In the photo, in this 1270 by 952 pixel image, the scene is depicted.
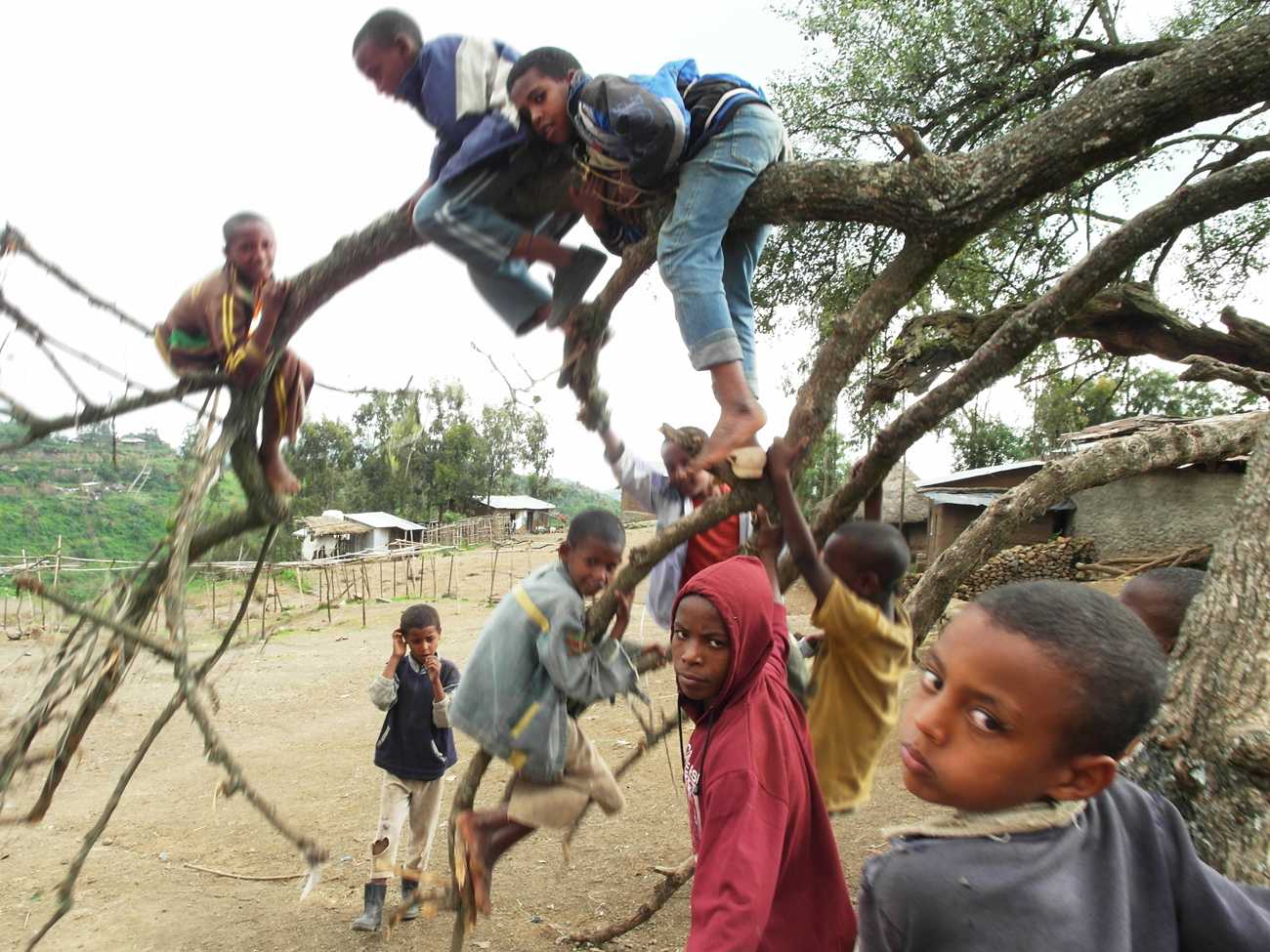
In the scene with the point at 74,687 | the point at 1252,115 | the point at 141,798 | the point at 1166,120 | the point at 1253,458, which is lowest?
the point at 141,798

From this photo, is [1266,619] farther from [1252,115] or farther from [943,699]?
[1252,115]

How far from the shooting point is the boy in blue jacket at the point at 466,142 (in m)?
2.29

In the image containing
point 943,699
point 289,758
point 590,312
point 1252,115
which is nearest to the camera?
point 943,699

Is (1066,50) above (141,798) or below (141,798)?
above

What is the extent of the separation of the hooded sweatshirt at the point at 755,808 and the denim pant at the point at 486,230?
1.12m

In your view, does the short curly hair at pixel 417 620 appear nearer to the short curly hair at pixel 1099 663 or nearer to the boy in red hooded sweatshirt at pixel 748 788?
the boy in red hooded sweatshirt at pixel 748 788

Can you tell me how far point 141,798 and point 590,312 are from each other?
7595 millimetres

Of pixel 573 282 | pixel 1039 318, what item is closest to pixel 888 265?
pixel 1039 318

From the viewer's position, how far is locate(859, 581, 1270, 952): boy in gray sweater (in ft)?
3.36

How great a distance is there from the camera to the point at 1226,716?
181cm

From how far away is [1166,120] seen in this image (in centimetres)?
243

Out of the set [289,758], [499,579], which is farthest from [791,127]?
[499,579]

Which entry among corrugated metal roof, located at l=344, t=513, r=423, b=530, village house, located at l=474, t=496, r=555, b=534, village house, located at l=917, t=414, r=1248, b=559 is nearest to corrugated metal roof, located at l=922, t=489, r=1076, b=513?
village house, located at l=917, t=414, r=1248, b=559

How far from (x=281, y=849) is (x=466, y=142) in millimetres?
6076
